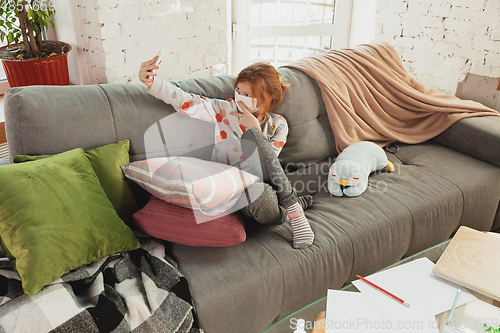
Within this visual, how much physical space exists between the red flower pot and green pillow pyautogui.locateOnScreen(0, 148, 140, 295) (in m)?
0.90

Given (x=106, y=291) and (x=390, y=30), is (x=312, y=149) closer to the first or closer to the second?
(x=106, y=291)

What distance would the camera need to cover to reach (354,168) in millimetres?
1561

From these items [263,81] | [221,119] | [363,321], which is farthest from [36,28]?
[363,321]

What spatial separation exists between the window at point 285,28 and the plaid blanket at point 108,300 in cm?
208

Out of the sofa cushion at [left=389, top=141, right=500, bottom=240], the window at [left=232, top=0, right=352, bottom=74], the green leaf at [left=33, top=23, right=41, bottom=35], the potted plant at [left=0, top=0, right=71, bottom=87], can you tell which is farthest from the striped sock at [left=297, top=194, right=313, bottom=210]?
the window at [left=232, top=0, right=352, bottom=74]

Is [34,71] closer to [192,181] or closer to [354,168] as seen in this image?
[192,181]

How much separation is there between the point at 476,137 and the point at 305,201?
37.6 inches

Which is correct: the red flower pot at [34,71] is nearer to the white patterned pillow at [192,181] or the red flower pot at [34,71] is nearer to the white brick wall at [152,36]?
the white brick wall at [152,36]

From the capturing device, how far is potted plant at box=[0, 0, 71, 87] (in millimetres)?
1792

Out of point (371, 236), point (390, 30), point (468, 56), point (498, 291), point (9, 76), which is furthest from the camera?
point (390, 30)

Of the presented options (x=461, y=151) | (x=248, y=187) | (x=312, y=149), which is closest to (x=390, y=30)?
(x=461, y=151)

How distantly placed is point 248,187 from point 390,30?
2076 millimetres

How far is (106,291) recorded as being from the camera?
1.02 m

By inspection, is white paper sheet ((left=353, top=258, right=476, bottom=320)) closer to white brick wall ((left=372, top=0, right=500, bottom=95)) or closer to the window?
white brick wall ((left=372, top=0, right=500, bottom=95))
